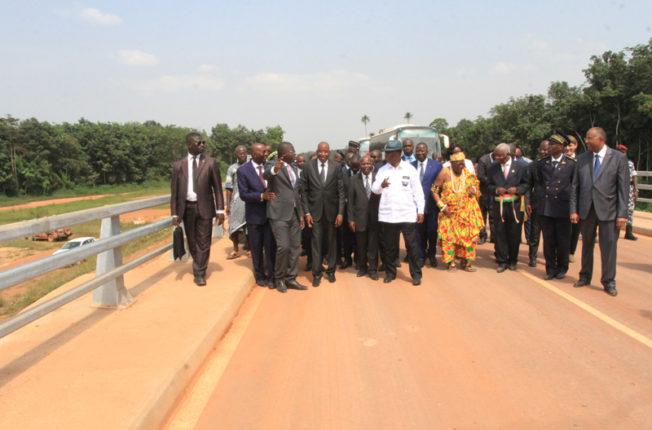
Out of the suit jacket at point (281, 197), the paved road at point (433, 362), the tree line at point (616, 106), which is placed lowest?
the paved road at point (433, 362)

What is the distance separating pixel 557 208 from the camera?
22.9 ft

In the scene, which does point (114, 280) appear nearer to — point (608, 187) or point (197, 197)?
point (197, 197)

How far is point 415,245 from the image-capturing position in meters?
7.01

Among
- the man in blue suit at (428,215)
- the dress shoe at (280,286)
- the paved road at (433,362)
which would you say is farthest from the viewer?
the man in blue suit at (428,215)

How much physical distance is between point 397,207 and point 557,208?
2379 mm

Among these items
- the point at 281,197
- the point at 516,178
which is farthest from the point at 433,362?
the point at 516,178

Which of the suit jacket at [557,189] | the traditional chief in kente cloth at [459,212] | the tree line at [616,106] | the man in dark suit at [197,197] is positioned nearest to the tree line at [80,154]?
the tree line at [616,106]

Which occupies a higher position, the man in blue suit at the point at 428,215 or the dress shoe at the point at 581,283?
the man in blue suit at the point at 428,215

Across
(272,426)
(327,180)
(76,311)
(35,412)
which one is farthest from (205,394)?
(327,180)

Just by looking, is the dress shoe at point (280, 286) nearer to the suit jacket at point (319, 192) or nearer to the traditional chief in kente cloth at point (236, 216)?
the suit jacket at point (319, 192)

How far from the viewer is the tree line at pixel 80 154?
50.1 metres

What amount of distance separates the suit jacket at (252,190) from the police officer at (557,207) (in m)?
4.26

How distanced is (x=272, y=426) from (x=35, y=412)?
1.50m

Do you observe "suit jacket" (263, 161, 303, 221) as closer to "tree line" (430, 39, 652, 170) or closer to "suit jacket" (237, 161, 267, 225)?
"suit jacket" (237, 161, 267, 225)
